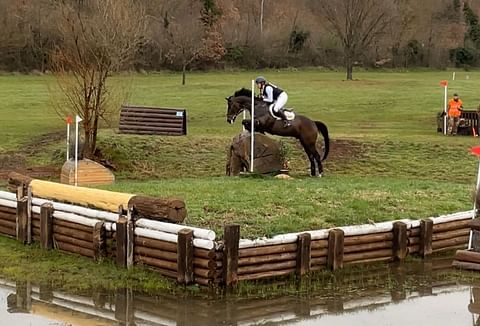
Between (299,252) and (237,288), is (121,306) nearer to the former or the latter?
(237,288)

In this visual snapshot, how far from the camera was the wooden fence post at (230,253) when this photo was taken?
11367 millimetres

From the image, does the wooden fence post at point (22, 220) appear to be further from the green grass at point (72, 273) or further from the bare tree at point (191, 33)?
the bare tree at point (191, 33)

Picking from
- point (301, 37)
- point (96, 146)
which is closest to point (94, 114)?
point (96, 146)

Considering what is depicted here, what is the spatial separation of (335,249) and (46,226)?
15.5 ft

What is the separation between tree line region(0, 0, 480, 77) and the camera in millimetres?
68812

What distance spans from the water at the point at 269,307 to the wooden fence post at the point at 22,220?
82.5 inches

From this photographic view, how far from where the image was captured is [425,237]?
45.6ft

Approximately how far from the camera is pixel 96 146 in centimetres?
2672

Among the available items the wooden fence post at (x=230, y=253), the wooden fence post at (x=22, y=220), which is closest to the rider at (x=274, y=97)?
the wooden fence post at (x=22, y=220)

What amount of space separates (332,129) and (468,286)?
21.1 m

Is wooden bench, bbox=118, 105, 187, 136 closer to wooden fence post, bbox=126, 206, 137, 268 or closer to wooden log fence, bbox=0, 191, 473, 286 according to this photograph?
wooden log fence, bbox=0, 191, 473, 286

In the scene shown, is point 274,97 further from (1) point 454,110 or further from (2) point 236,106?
(1) point 454,110

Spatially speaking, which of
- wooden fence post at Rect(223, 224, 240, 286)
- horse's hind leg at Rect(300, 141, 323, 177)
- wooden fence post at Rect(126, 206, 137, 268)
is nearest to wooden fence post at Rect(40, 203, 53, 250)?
wooden fence post at Rect(126, 206, 137, 268)

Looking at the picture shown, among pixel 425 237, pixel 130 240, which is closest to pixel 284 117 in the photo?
pixel 425 237
